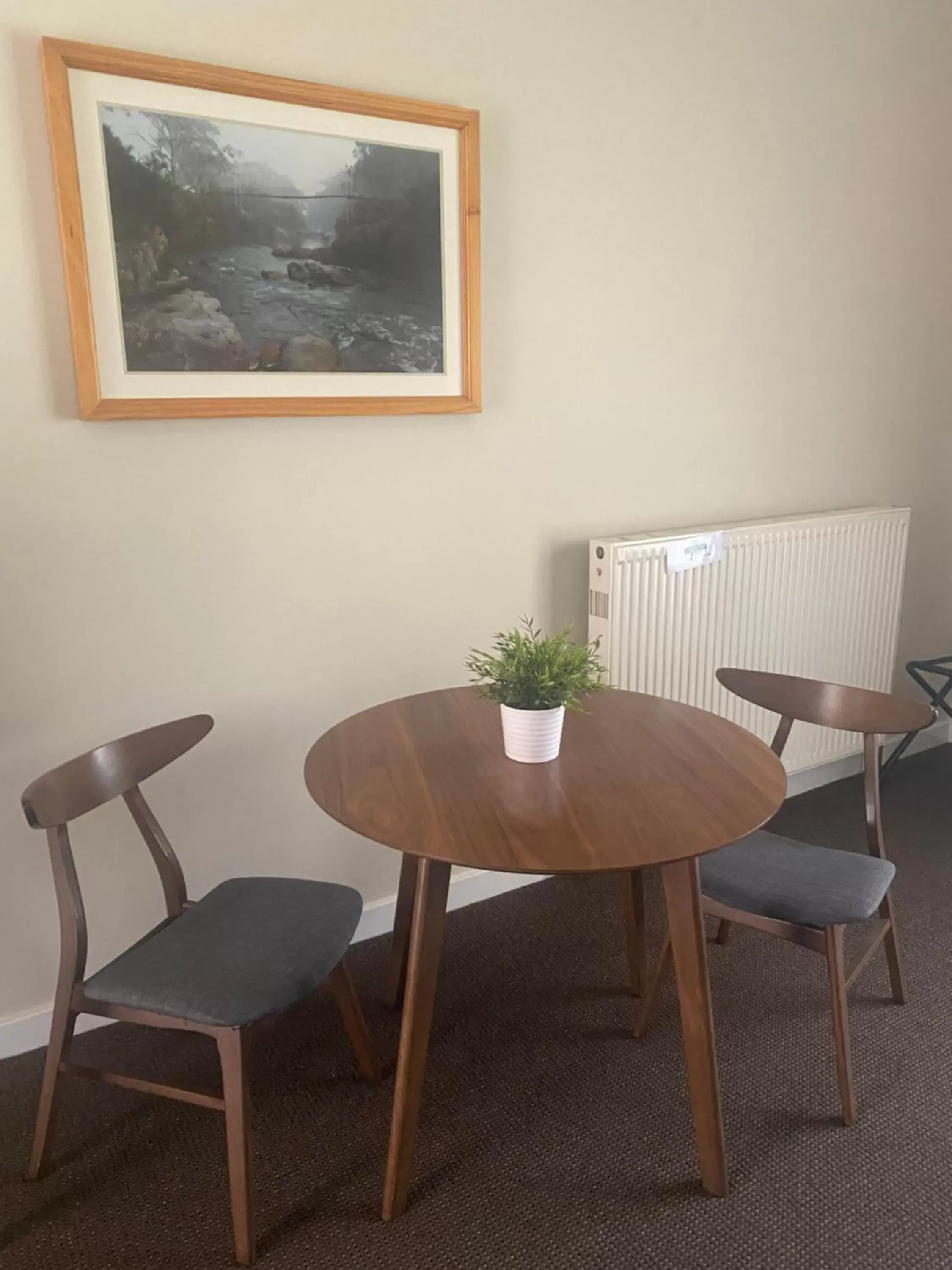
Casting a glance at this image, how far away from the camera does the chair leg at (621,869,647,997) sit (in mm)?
2250

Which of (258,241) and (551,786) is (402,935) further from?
(258,241)

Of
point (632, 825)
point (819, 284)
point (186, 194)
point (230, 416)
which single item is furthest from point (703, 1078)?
point (819, 284)

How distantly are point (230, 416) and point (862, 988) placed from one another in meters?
2.16

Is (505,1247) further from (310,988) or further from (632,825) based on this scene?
(632,825)

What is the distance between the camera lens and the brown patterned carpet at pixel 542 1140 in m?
1.63

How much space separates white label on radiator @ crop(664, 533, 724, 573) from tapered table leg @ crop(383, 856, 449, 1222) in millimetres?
1445

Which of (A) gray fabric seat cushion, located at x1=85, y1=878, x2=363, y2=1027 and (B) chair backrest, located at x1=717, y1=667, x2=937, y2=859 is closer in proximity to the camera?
(A) gray fabric seat cushion, located at x1=85, y1=878, x2=363, y2=1027

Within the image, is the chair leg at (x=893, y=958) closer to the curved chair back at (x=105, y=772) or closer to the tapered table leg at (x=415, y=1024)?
the tapered table leg at (x=415, y=1024)

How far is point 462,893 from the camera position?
2701mm

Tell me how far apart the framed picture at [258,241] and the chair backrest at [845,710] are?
3.56 feet

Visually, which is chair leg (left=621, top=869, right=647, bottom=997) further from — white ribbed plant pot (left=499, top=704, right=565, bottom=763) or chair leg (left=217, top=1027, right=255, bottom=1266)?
chair leg (left=217, top=1027, right=255, bottom=1266)

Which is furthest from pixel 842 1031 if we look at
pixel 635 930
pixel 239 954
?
pixel 239 954

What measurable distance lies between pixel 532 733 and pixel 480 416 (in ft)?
3.51

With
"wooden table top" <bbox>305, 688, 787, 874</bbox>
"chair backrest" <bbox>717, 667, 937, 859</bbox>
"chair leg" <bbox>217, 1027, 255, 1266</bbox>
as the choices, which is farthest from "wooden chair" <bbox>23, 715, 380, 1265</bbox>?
"chair backrest" <bbox>717, 667, 937, 859</bbox>
